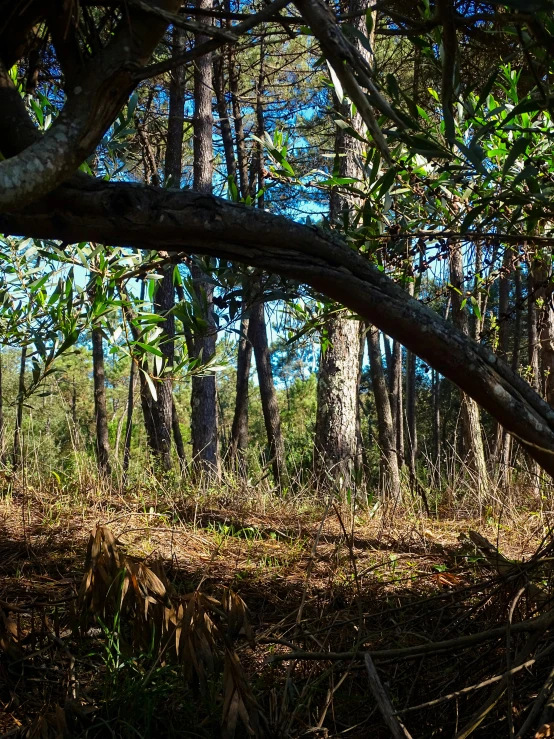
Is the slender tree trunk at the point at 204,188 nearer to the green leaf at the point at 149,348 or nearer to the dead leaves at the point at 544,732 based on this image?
the green leaf at the point at 149,348

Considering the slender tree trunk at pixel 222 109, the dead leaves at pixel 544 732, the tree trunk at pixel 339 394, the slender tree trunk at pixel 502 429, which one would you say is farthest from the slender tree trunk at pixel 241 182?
the dead leaves at pixel 544 732

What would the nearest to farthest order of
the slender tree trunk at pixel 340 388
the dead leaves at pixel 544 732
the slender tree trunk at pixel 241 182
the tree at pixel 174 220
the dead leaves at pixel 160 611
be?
the dead leaves at pixel 544 732 < the tree at pixel 174 220 < the dead leaves at pixel 160 611 < the slender tree trunk at pixel 340 388 < the slender tree trunk at pixel 241 182

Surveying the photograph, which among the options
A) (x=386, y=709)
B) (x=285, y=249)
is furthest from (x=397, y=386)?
(x=386, y=709)

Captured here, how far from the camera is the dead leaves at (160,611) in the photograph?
6.39 feet

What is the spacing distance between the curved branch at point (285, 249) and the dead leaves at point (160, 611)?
1.02 m

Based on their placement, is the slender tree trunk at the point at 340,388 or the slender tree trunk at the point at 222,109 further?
the slender tree trunk at the point at 222,109

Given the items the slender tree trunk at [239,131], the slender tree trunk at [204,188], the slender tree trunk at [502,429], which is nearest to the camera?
the slender tree trunk at [502,429]

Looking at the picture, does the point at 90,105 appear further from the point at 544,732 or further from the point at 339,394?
the point at 339,394

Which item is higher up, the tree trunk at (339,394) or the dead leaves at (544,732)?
the tree trunk at (339,394)

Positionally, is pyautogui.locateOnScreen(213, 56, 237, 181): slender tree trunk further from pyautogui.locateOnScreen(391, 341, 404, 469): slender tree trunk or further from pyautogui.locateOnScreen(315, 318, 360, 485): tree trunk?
pyautogui.locateOnScreen(315, 318, 360, 485): tree trunk

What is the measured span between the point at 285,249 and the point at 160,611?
1.26 meters

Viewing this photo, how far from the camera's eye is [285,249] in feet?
6.39

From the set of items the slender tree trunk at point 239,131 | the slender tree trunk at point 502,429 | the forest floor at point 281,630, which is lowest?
the forest floor at point 281,630

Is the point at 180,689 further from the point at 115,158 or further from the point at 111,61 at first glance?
the point at 115,158
